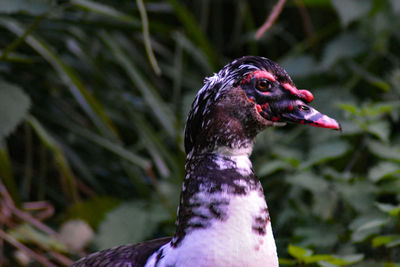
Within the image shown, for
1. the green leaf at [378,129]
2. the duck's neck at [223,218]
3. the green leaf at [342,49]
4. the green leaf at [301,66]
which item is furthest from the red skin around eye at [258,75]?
the green leaf at [301,66]

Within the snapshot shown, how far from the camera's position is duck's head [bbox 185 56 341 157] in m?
1.02

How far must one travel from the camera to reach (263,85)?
3.43 ft

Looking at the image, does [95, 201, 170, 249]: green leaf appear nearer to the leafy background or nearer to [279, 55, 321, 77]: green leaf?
the leafy background

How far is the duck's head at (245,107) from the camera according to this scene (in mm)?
1023

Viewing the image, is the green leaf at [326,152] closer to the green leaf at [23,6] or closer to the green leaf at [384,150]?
the green leaf at [384,150]

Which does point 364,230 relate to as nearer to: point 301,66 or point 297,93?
point 297,93

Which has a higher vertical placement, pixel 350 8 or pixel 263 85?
pixel 350 8

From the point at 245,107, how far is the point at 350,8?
1203 millimetres

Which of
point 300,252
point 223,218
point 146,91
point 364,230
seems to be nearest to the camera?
point 223,218

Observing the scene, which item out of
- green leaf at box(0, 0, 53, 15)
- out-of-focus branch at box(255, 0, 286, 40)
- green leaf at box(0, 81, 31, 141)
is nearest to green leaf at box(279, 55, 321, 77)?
out-of-focus branch at box(255, 0, 286, 40)

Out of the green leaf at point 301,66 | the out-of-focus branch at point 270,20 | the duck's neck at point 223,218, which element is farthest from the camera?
the green leaf at point 301,66

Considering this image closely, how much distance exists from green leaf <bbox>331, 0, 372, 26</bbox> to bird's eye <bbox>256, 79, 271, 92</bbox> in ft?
3.50

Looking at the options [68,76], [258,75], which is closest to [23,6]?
[68,76]

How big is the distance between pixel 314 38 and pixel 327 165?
0.76 m
